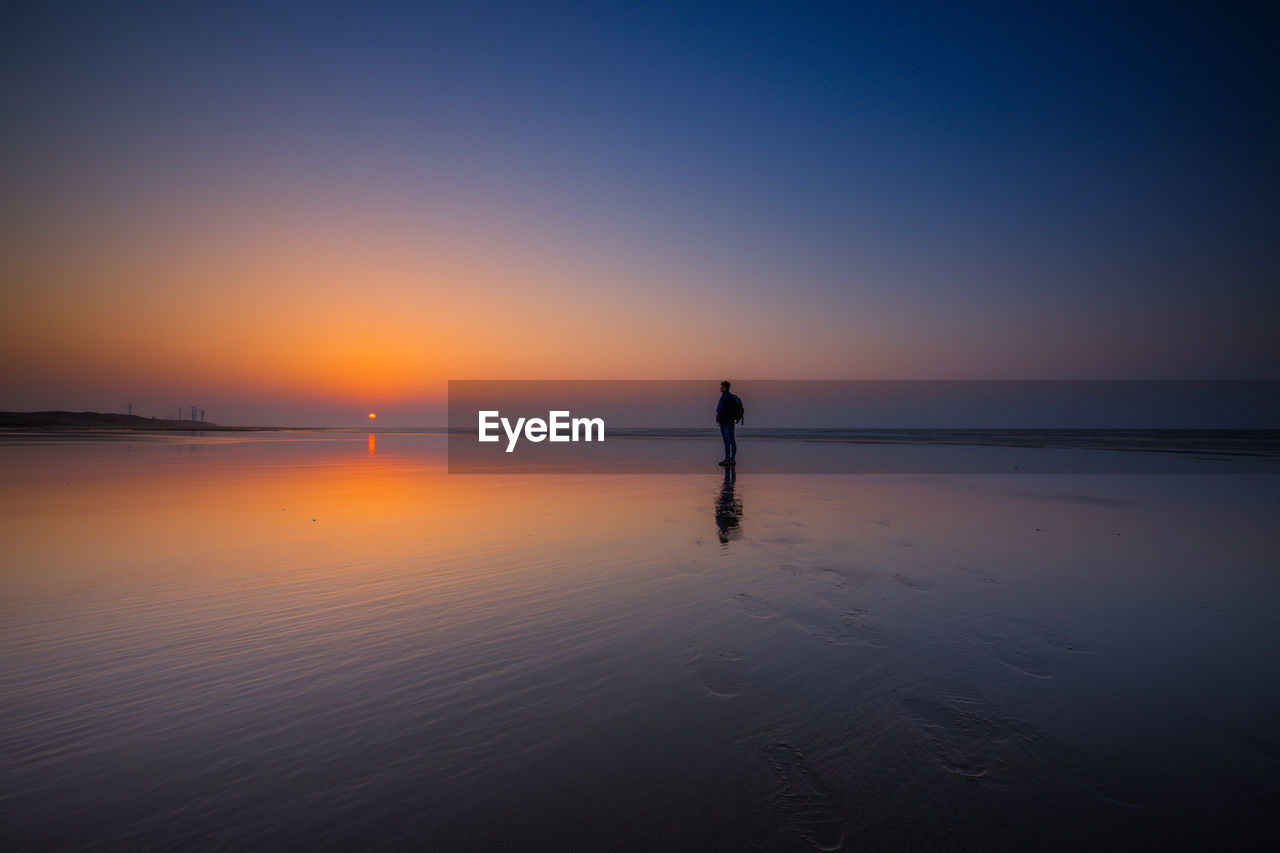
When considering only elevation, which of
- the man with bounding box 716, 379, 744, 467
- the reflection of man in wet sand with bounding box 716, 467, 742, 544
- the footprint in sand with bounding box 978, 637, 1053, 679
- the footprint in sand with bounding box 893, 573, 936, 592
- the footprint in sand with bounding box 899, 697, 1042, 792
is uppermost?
the man with bounding box 716, 379, 744, 467

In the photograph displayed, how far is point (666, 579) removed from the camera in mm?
5711

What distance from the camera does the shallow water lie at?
228 cm

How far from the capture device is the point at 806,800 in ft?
7.84

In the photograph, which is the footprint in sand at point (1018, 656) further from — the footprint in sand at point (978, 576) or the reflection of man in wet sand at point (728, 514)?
the reflection of man in wet sand at point (728, 514)

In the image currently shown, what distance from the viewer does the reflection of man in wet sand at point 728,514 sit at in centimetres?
791

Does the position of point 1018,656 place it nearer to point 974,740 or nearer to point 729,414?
Result: point 974,740

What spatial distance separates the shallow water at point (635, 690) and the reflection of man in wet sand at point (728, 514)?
475 millimetres

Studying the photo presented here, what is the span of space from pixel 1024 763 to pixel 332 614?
4.79m

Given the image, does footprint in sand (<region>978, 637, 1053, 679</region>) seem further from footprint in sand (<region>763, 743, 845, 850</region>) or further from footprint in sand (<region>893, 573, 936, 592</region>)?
footprint in sand (<region>763, 743, 845, 850</region>)

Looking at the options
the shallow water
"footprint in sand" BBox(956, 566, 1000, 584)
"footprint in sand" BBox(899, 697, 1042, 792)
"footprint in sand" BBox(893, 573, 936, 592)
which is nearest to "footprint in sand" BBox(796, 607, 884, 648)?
the shallow water

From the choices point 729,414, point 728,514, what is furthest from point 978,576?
point 729,414

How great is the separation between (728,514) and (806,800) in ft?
24.0

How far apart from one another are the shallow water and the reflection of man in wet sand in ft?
1.56

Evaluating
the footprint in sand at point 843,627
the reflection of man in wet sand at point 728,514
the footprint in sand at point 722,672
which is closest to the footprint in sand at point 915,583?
the footprint in sand at point 843,627
